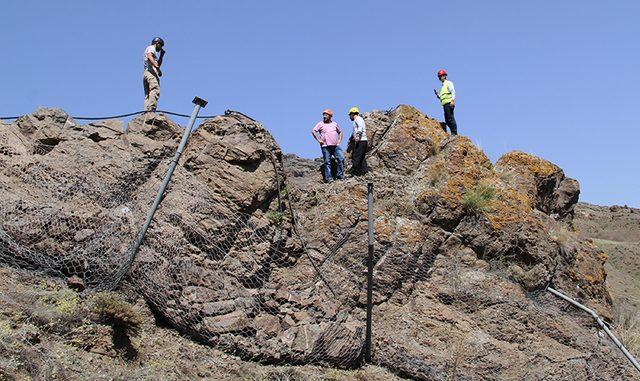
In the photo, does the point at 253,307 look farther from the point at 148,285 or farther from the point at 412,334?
the point at 412,334

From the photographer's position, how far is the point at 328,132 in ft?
38.5

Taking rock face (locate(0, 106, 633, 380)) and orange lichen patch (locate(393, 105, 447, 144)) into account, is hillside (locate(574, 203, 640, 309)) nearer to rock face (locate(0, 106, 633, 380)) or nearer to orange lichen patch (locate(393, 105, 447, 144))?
orange lichen patch (locate(393, 105, 447, 144))

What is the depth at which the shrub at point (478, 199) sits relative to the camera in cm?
1034

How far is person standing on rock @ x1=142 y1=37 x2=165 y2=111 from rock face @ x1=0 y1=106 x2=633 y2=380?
1.13 m

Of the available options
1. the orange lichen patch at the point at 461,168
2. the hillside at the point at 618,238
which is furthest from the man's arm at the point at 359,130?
the hillside at the point at 618,238

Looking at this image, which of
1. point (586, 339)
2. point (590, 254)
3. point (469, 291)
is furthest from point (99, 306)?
point (590, 254)

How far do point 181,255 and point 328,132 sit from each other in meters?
4.38

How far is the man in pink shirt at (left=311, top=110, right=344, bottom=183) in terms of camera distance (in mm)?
11445

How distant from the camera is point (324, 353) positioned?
8.15 m

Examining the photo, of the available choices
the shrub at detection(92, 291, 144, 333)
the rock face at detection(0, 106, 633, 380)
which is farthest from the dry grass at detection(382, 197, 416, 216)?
the shrub at detection(92, 291, 144, 333)

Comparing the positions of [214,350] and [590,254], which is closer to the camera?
[214,350]

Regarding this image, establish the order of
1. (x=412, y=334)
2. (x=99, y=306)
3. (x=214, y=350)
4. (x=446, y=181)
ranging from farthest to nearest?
(x=446, y=181) → (x=412, y=334) → (x=214, y=350) → (x=99, y=306)

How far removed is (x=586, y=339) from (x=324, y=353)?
3.86 meters

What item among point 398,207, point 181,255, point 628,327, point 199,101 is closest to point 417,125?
point 398,207
